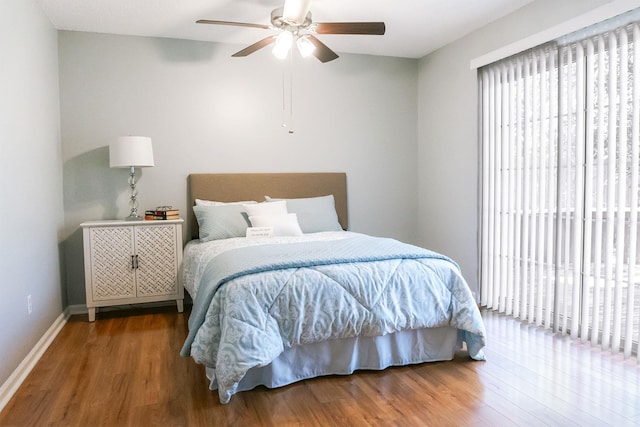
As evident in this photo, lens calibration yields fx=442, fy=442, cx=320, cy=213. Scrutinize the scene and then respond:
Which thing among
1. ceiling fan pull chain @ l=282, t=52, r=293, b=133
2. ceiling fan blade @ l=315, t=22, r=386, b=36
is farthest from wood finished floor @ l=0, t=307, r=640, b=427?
ceiling fan pull chain @ l=282, t=52, r=293, b=133

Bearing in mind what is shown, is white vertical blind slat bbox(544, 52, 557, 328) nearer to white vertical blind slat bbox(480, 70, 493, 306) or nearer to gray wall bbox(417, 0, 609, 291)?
gray wall bbox(417, 0, 609, 291)

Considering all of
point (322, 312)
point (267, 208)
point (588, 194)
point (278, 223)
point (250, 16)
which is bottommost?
point (322, 312)

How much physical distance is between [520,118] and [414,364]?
7.06 feet

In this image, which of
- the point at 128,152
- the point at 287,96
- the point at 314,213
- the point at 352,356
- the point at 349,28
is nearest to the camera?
the point at 352,356

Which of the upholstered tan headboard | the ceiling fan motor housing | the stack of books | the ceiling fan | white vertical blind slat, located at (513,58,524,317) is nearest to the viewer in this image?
the ceiling fan

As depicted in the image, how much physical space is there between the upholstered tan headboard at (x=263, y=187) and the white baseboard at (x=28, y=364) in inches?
54.4

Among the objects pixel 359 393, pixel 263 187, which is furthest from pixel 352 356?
pixel 263 187

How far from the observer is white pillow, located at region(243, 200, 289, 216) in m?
3.94

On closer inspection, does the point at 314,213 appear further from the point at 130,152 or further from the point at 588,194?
the point at 588,194

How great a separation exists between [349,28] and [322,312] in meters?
1.87

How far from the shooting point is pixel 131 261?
12.4 feet

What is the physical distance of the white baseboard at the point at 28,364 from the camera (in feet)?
7.52

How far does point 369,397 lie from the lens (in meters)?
2.27

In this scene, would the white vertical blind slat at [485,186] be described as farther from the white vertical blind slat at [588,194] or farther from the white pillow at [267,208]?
the white pillow at [267,208]
